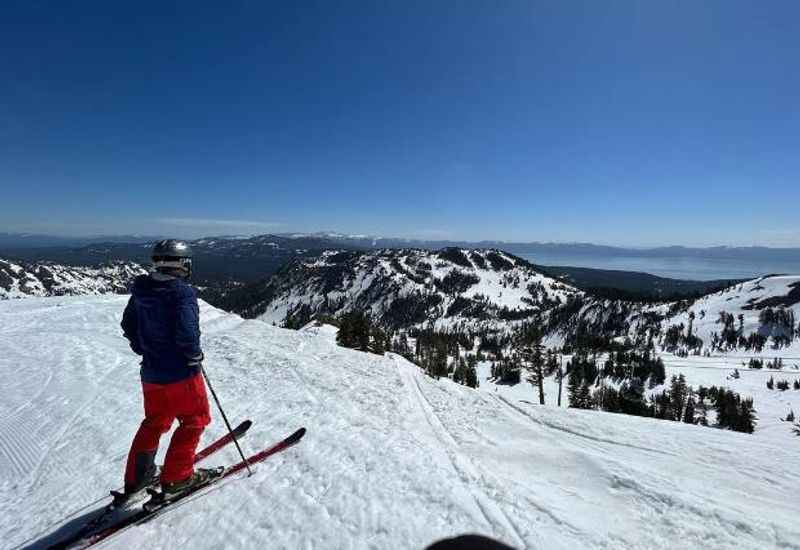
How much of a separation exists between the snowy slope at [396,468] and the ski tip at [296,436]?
274mm

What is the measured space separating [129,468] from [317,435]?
12.3 feet

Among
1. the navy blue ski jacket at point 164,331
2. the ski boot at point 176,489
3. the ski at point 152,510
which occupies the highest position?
the navy blue ski jacket at point 164,331

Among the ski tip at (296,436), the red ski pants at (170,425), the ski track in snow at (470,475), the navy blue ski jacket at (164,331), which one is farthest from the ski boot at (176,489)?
the ski track in snow at (470,475)

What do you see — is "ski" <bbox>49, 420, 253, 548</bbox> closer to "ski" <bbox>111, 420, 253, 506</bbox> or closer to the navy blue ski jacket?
"ski" <bbox>111, 420, 253, 506</bbox>

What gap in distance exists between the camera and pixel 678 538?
674 cm

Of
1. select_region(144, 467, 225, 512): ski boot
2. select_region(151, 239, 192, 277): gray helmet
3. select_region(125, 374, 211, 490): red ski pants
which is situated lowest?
select_region(144, 467, 225, 512): ski boot

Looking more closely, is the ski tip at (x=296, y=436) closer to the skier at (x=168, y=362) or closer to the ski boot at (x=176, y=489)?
the ski boot at (x=176, y=489)

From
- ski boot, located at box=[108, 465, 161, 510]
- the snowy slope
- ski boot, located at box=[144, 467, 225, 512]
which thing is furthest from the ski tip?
ski boot, located at box=[108, 465, 161, 510]

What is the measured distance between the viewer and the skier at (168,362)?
6.11 m

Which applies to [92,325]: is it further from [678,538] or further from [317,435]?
[678,538]

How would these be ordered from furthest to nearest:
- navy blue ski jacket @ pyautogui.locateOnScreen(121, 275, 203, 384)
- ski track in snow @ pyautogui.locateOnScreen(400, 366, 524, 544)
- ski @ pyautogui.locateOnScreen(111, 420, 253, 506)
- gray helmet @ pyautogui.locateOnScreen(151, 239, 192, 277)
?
ski @ pyautogui.locateOnScreen(111, 420, 253, 506) < ski track in snow @ pyautogui.locateOnScreen(400, 366, 524, 544) < gray helmet @ pyautogui.locateOnScreen(151, 239, 192, 277) < navy blue ski jacket @ pyautogui.locateOnScreen(121, 275, 203, 384)

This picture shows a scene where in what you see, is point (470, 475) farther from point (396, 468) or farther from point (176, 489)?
point (176, 489)

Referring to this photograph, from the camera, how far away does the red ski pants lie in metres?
6.20

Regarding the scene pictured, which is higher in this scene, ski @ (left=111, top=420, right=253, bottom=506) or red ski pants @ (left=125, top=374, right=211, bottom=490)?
red ski pants @ (left=125, top=374, right=211, bottom=490)
